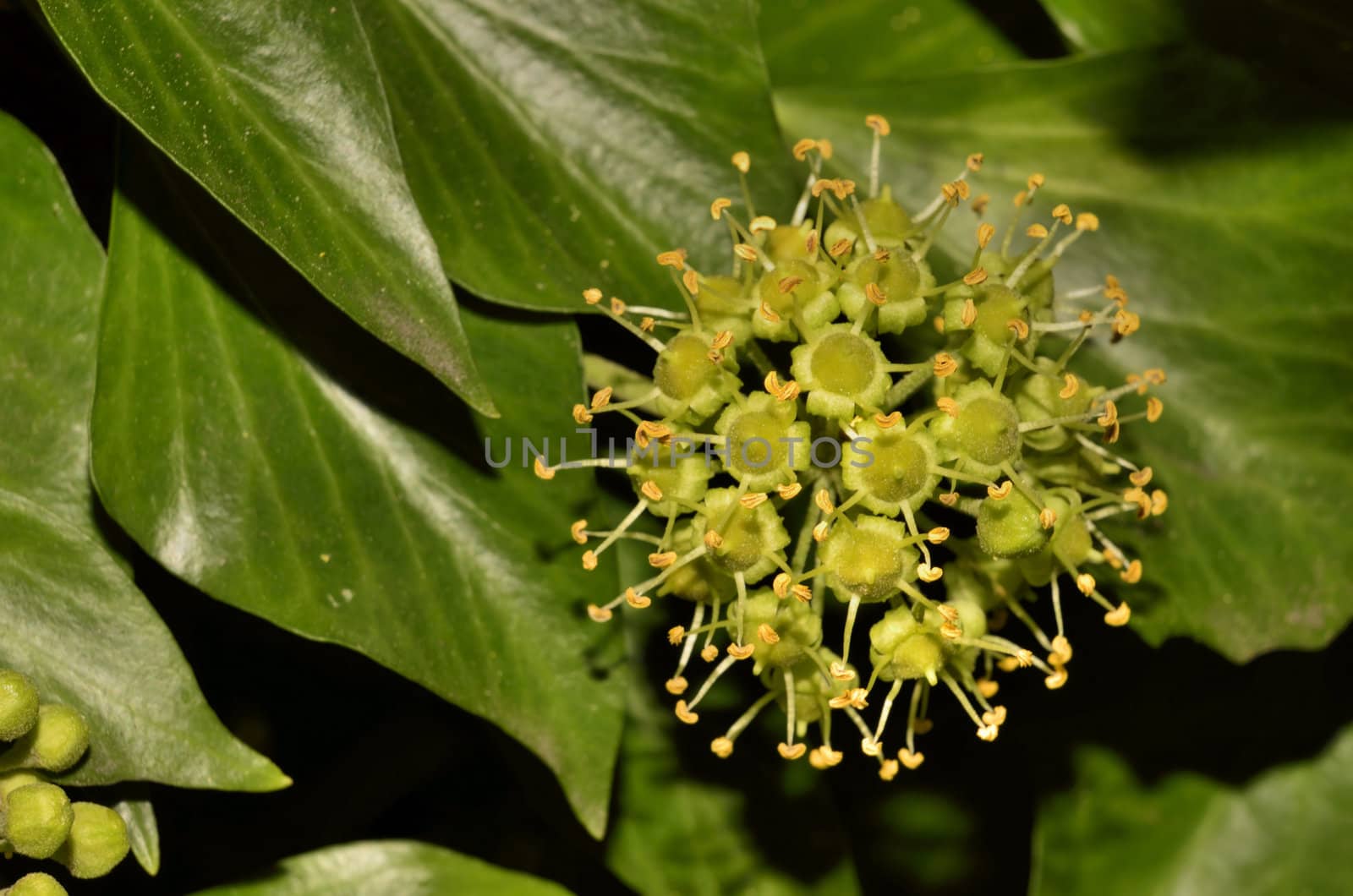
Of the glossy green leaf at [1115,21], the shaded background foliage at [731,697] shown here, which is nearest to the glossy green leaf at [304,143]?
the shaded background foliage at [731,697]

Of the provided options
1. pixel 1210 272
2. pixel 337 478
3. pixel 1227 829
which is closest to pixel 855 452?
pixel 337 478

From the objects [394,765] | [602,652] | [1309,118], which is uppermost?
[1309,118]

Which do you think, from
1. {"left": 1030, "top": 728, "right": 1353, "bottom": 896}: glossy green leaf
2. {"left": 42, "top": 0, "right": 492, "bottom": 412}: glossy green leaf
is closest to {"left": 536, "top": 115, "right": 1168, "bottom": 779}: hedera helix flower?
{"left": 42, "top": 0, "right": 492, "bottom": 412}: glossy green leaf

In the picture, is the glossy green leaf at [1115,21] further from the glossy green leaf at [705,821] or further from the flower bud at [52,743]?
the flower bud at [52,743]

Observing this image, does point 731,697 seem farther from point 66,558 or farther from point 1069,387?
point 66,558

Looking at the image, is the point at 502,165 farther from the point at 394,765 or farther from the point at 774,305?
the point at 394,765

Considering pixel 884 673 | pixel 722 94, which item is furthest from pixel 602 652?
pixel 722 94

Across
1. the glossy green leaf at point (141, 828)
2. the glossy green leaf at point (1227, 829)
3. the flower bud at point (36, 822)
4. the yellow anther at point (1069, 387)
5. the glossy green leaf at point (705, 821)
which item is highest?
the yellow anther at point (1069, 387)
